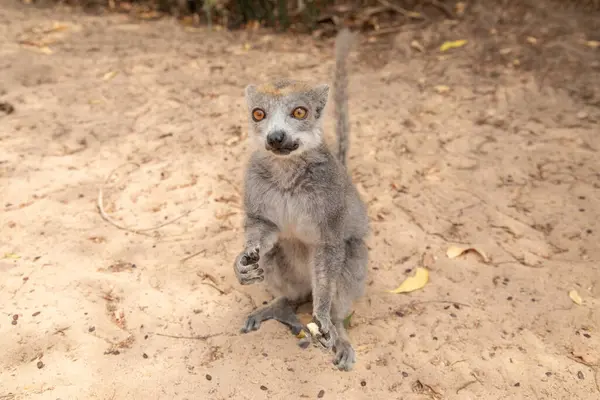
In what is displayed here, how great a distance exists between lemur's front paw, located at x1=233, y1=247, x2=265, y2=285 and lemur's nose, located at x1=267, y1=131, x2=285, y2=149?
692mm

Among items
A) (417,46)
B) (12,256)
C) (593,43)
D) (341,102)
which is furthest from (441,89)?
(12,256)

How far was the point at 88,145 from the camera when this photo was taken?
5.89 m

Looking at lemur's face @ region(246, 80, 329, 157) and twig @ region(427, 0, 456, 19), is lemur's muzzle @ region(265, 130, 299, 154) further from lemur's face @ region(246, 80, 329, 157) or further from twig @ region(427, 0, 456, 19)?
twig @ region(427, 0, 456, 19)

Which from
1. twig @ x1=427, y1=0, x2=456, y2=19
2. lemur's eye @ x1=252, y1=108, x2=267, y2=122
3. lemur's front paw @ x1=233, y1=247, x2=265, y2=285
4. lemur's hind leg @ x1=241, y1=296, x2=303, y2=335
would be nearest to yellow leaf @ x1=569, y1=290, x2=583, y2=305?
lemur's hind leg @ x1=241, y1=296, x2=303, y2=335

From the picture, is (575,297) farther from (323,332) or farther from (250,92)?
(250,92)

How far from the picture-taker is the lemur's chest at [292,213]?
145 inches

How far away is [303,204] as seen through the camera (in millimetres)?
3689

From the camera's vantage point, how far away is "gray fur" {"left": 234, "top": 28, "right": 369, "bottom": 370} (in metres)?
3.58

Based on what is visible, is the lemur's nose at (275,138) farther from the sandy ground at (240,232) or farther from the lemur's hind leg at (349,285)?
the sandy ground at (240,232)

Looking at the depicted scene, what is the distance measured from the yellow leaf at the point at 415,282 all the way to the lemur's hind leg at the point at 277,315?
0.89 meters

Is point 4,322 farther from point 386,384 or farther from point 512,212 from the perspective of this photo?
point 512,212

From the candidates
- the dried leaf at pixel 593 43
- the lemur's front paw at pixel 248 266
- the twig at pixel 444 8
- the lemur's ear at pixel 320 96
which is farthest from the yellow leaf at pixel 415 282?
the twig at pixel 444 8

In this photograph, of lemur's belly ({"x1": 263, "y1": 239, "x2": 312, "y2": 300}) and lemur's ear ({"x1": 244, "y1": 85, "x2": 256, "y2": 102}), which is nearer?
lemur's ear ({"x1": 244, "y1": 85, "x2": 256, "y2": 102})

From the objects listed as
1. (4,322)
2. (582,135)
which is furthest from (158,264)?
(582,135)
